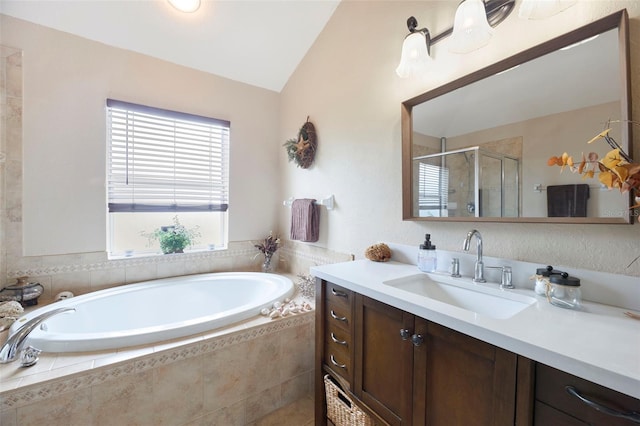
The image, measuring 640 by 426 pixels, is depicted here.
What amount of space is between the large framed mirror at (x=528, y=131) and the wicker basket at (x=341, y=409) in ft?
3.29

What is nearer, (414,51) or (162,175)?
(414,51)

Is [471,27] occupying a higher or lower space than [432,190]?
higher

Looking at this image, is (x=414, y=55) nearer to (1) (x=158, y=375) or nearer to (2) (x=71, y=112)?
(1) (x=158, y=375)

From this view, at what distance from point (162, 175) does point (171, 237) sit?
1.91 ft

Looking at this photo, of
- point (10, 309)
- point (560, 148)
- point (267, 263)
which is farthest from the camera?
point (267, 263)

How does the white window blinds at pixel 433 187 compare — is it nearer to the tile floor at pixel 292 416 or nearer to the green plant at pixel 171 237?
the tile floor at pixel 292 416

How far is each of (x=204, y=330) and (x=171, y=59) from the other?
2.33 m

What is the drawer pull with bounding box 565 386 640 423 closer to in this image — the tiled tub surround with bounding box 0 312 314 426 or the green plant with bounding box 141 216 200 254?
the tiled tub surround with bounding box 0 312 314 426


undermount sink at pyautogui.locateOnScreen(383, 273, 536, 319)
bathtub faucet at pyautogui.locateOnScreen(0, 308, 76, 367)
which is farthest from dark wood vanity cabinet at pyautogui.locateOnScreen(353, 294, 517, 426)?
bathtub faucet at pyautogui.locateOnScreen(0, 308, 76, 367)

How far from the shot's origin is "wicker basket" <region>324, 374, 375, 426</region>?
46.7 inches

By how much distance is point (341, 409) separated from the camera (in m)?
1.30

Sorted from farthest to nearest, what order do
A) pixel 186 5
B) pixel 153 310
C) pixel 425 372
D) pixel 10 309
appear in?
pixel 153 310 < pixel 186 5 < pixel 10 309 < pixel 425 372

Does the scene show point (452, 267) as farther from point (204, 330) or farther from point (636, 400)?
point (204, 330)

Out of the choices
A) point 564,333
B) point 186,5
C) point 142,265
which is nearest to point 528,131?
point 564,333
